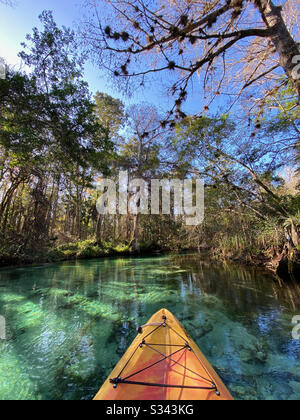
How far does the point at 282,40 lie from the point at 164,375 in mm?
4420

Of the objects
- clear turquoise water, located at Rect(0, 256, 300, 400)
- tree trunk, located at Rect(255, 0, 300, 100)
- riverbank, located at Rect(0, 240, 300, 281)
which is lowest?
clear turquoise water, located at Rect(0, 256, 300, 400)

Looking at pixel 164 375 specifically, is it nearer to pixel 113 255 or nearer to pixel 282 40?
pixel 282 40

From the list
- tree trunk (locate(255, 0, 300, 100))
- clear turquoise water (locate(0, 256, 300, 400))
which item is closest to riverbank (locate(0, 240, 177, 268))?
clear turquoise water (locate(0, 256, 300, 400))

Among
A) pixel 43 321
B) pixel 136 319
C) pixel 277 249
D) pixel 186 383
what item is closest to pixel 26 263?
pixel 43 321

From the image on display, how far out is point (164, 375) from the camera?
1503 mm

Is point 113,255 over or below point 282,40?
below

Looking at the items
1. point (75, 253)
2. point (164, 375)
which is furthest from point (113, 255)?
point (164, 375)

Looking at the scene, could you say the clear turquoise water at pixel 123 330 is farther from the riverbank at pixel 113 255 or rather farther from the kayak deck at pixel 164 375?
the riverbank at pixel 113 255

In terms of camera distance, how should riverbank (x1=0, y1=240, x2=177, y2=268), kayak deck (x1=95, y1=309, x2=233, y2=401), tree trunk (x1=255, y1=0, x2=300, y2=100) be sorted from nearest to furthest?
kayak deck (x1=95, y1=309, x2=233, y2=401), tree trunk (x1=255, y1=0, x2=300, y2=100), riverbank (x1=0, y1=240, x2=177, y2=268)

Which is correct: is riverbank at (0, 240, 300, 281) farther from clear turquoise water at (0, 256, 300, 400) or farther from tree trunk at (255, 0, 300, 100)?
tree trunk at (255, 0, 300, 100)

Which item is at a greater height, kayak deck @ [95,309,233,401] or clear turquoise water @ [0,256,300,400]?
kayak deck @ [95,309,233,401]

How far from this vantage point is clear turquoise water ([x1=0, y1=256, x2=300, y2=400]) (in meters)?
1.85

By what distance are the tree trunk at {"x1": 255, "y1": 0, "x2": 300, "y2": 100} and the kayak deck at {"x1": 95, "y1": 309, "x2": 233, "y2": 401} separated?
11.4ft
